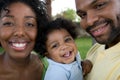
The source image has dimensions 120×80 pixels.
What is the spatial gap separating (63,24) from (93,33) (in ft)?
2.46

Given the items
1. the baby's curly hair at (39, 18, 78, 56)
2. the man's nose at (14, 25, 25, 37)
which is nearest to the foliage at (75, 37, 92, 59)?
the baby's curly hair at (39, 18, 78, 56)

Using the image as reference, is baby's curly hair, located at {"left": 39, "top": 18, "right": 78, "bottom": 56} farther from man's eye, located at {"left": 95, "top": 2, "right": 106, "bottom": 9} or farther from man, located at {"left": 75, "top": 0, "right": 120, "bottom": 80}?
man's eye, located at {"left": 95, "top": 2, "right": 106, "bottom": 9}

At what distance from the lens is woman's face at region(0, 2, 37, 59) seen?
3.05m

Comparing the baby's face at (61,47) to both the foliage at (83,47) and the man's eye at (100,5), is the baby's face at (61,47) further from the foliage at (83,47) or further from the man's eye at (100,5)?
the foliage at (83,47)

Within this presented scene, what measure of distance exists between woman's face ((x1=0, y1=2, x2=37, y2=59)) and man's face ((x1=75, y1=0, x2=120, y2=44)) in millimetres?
674

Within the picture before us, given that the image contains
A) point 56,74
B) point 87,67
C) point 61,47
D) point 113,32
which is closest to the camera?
point 113,32

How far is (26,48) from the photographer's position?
3.12 metres

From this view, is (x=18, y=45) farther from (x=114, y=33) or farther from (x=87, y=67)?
(x=114, y=33)

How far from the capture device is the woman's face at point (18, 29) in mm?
3049

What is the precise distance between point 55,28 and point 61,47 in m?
0.24

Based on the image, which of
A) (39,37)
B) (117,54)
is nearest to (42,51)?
(39,37)

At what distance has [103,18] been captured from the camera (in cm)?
254

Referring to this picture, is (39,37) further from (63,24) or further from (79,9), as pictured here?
(79,9)

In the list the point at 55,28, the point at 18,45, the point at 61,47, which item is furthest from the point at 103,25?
the point at 18,45
